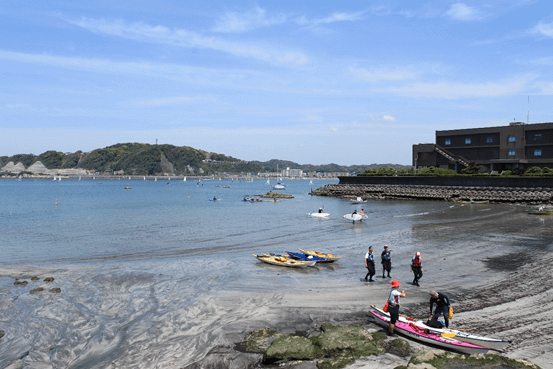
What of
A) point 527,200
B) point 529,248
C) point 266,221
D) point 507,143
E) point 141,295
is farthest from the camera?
point 507,143

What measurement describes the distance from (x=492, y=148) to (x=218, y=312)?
88.8 metres

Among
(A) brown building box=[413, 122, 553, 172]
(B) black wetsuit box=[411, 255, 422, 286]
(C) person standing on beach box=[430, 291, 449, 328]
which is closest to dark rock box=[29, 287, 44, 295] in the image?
(C) person standing on beach box=[430, 291, 449, 328]

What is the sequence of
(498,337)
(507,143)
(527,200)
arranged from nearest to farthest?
(498,337), (527,200), (507,143)

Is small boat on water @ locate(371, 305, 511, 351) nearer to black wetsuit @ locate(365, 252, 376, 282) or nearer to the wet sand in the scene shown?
the wet sand

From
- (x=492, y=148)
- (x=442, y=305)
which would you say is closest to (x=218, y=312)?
(x=442, y=305)

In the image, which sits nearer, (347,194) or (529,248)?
(529,248)

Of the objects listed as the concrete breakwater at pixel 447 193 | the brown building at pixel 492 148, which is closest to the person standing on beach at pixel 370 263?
the concrete breakwater at pixel 447 193

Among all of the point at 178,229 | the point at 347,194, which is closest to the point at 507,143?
the point at 347,194

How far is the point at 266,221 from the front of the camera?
49281 mm

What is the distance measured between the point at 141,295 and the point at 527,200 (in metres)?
69.3

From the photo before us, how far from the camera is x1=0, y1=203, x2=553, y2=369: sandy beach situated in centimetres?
1224

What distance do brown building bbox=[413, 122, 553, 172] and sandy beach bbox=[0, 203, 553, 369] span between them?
2718 inches

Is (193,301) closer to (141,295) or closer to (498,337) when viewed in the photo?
(141,295)

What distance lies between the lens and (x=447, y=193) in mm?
77938
